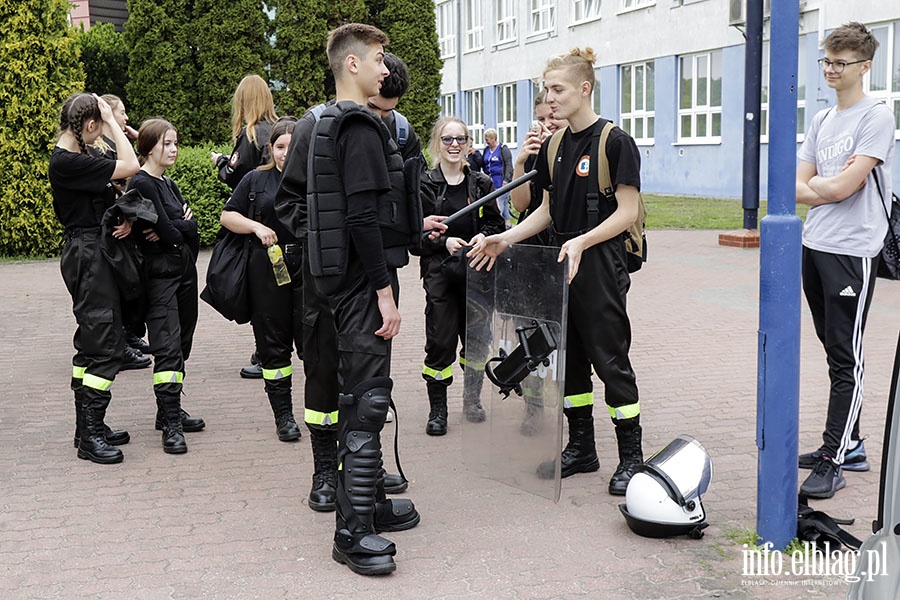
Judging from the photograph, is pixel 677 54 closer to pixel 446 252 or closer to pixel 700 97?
pixel 700 97

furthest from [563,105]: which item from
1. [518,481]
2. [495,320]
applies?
[518,481]

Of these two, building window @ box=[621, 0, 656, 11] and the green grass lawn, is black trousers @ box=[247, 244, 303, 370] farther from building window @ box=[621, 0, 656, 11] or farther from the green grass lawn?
building window @ box=[621, 0, 656, 11]

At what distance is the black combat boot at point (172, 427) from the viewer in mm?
5852

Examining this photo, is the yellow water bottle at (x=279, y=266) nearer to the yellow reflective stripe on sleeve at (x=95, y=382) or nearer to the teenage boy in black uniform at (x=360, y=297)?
the yellow reflective stripe on sleeve at (x=95, y=382)

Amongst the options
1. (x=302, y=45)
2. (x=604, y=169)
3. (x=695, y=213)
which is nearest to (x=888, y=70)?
(x=695, y=213)

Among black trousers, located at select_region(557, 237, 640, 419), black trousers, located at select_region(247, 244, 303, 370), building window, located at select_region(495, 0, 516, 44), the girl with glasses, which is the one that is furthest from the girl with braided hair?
building window, located at select_region(495, 0, 516, 44)

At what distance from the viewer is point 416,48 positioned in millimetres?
22328

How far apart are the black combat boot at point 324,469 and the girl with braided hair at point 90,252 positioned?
1.45 m

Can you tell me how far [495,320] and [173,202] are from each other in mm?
2286

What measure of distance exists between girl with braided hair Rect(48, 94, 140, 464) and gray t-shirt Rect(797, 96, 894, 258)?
3.80 meters

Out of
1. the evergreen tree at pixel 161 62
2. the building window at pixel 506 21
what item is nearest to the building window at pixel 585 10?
the building window at pixel 506 21

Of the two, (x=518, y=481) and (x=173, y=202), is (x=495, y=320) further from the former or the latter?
(x=173, y=202)

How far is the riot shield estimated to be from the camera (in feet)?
15.6

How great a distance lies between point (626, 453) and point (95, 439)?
3053mm
